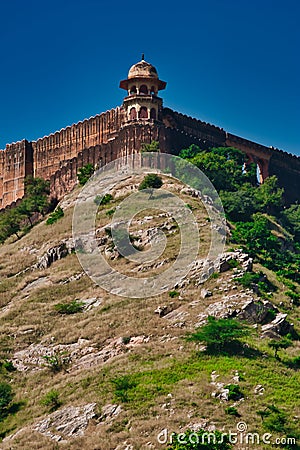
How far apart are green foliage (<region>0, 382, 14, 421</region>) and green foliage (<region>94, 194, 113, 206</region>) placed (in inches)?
1003

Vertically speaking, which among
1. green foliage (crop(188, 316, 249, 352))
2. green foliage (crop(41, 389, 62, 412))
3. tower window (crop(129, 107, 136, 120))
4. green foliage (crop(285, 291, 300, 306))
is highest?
tower window (crop(129, 107, 136, 120))

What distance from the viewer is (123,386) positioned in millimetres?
43906

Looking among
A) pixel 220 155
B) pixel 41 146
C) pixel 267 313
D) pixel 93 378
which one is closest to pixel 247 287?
pixel 267 313

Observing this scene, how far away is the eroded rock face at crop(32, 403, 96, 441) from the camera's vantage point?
41.8 meters

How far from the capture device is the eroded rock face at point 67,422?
41822 mm

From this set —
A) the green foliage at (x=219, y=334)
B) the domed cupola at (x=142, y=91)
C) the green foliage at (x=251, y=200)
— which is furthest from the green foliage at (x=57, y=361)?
the domed cupola at (x=142, y=91)

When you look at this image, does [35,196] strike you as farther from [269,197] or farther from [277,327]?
[277,327]

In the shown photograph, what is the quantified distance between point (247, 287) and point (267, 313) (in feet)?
8.04

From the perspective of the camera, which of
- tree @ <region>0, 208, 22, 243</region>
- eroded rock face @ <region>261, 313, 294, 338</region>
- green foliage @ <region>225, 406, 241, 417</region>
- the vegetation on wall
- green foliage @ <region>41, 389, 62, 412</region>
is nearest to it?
green foliage @ <region>225, 406, 241, 417</region>

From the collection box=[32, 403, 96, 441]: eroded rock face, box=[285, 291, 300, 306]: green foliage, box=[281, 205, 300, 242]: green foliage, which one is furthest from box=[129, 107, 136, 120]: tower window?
box=[32, 403, 96, 441]: eroded rock face

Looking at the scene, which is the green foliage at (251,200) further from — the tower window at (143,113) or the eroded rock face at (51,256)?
the eroded rock face at (51,256)

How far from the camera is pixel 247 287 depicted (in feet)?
176

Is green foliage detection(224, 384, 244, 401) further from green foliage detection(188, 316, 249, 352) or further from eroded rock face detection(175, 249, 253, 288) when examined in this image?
eroded rock face detection(175, 249, 253, 288)

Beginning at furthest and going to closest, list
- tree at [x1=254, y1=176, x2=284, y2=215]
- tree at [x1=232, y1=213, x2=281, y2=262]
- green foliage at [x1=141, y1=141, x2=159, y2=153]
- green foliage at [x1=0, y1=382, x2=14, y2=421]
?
tree at [x1=254, y1=176, x2=284, y2=215] → green foliage at [x1=141, y1=141, x2=159, y2=153] → tree at [x1=232, y1=213, x2=281, y2=262] → green foliage at [x1=0, y1=382, x2=14, y2=421]
